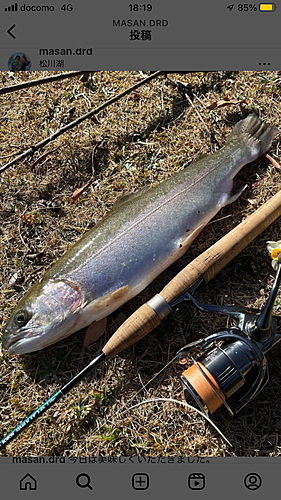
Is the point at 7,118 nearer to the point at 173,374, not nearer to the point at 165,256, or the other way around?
the point at 165,256

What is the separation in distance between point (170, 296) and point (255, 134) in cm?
177

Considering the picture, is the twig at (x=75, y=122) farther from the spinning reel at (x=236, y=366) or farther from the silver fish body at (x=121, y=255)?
the spinning reel at (x=236, y=366)

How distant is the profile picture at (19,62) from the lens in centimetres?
357

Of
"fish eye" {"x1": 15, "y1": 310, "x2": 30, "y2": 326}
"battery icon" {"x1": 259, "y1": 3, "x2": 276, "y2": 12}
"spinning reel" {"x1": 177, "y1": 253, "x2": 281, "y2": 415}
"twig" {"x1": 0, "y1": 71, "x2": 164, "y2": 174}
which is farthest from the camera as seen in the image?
"twig" {"x1": 0, "y1": 71, "x2": 164, "y2": 174}

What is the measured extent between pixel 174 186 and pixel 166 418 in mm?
1776

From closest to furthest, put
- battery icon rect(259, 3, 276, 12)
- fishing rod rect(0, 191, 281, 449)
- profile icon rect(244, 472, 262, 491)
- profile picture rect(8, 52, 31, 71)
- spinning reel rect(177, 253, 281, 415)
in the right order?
profile icon rect(244, 472, 262, 491), spinning reel rect(177, 253, 281, 415), fishing rod rect(0, 191, 281, 449), battery icon rect(259, 3, 276, 12), profile picture rect(8, 52, 31, 71)

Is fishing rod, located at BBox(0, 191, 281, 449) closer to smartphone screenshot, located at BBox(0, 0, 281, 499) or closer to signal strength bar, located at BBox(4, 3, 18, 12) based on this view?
smartphone screenshot, located at BBox(0, 0, 281, 499)

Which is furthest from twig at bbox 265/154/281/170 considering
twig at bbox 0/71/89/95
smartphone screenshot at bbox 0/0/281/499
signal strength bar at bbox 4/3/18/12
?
signal strength bar at bbox 4/3/18/12

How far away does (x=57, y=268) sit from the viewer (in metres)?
3.22

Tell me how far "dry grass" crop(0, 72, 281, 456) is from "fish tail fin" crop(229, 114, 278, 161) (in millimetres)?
150

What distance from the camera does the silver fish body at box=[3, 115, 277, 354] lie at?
10.1ft

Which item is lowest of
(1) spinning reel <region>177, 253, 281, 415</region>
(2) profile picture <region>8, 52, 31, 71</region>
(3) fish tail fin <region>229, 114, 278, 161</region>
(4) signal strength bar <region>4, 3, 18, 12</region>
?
(1) spinning reel <region>177, 253, 281, 415</region>

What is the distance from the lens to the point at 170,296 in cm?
294

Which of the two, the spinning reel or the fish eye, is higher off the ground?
the fish eye
